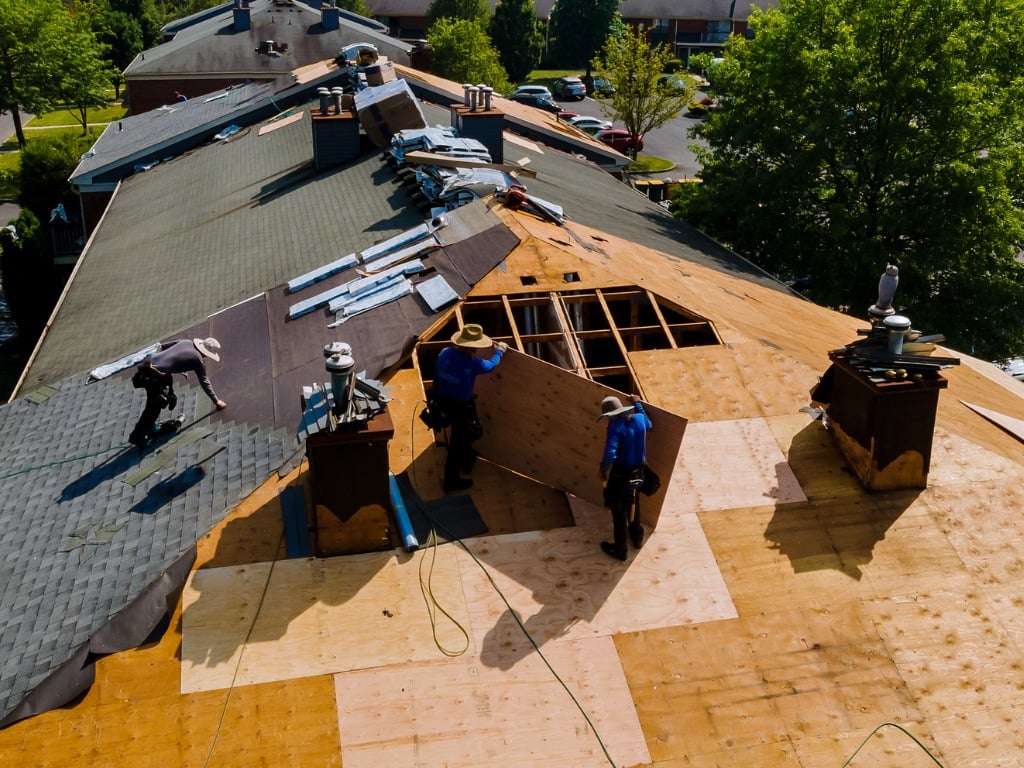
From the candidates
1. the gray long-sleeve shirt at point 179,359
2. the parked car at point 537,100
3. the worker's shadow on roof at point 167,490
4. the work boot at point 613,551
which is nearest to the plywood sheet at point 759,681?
the work boot at point 613,551

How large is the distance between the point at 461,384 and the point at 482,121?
13.7 m

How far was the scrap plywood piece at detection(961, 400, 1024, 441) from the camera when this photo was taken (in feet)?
44.7

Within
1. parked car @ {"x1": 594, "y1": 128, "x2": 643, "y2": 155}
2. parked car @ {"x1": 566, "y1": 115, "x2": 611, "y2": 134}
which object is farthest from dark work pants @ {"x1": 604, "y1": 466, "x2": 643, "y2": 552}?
parked car @ {"x1": 566, "y1": 115, "x2": 611, "y2": 134}

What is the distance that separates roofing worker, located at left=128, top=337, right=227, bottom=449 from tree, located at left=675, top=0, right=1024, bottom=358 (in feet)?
61.9

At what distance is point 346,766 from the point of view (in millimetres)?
8727

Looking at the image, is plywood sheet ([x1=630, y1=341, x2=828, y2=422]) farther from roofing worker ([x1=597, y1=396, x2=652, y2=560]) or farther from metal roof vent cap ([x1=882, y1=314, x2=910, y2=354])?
roofing worker ([x1=597, y1=396, x2=652, y2=560])

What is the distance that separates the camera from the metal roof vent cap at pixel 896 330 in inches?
461

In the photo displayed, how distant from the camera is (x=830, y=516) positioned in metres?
11.8

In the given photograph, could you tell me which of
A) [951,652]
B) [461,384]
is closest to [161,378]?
[461,384]

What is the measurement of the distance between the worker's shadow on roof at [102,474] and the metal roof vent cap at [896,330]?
9215mm

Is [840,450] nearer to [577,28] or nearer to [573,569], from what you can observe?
[573,569]

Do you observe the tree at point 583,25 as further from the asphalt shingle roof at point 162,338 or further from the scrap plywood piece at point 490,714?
the scrap plywood piece at point 490,714

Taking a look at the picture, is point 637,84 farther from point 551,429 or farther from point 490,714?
point 490,714

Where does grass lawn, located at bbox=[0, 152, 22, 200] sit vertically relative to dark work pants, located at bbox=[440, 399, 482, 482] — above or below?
below
